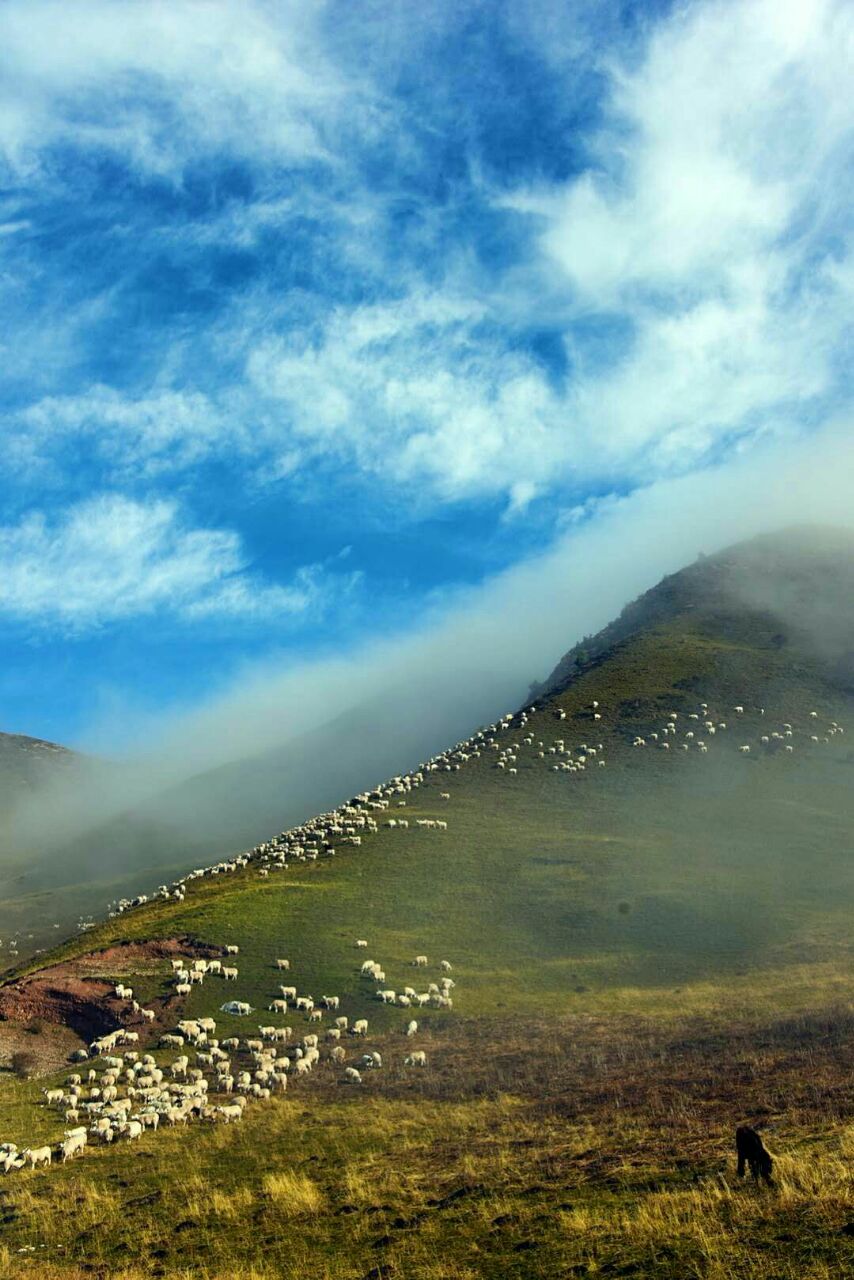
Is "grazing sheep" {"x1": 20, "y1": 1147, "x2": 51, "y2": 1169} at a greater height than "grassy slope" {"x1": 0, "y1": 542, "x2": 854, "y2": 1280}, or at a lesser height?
greater

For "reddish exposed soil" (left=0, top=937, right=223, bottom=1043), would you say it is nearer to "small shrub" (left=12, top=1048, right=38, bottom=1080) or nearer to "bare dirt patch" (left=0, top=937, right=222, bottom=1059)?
"bare dirt patch" (left=0, top=937, right=222, bottom=1059)

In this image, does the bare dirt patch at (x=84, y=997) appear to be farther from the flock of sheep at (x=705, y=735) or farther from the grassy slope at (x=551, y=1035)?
the flock of sheep at (x=705, y=735)

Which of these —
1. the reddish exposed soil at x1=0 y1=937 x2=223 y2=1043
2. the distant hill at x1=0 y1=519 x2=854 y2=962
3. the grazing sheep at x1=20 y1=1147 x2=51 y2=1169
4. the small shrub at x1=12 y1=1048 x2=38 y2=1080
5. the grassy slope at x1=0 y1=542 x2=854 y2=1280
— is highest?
the distant hill at x1=0 y1=519 x2=854 y2=962

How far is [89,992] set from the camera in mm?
52531

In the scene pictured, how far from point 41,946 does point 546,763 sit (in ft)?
196

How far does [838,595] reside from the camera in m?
162

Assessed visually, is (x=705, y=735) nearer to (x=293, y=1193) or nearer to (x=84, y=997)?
(x=84, y=997)

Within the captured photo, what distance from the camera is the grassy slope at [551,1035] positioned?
20.8m

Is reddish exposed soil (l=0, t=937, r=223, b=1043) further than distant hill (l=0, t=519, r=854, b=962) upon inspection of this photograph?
No

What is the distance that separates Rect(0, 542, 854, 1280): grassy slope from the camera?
68.1 ft

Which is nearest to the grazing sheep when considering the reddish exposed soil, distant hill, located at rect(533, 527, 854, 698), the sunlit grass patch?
the sunlit grass patch

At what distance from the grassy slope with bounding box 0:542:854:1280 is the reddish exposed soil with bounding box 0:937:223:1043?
2494 mm

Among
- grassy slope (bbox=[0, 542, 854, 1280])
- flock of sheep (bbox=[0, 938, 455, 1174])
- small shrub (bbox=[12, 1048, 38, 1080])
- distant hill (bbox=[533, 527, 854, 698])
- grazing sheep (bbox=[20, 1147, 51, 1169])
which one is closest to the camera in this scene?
grassy slope (bbox=[0, 542, 854, 1280])

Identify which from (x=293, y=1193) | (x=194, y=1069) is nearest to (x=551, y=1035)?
(x=194, y=1069)
